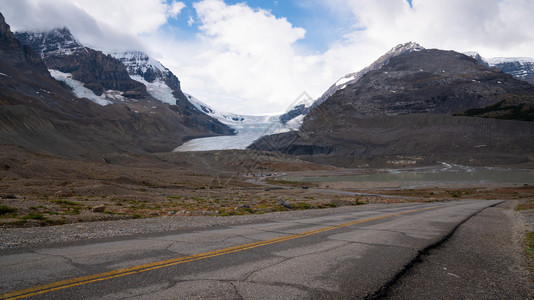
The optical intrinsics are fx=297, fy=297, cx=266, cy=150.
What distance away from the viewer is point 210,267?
674 cm

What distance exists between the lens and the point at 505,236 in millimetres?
11914

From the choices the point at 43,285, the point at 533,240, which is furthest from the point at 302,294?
the point at 533,240

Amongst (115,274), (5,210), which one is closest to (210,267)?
(115,274)

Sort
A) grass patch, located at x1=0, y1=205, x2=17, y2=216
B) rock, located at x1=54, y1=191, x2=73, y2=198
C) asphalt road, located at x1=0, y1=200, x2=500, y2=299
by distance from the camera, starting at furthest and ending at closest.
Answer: rock, located at x1=54, y1=191, x2=73, y2=198 < grass patch, located at x1=0, y1=205, x2=17, y2=216 < asphalt road, located at x1=0, y1=200, x2=500, y2=299

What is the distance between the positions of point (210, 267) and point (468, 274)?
588 cm

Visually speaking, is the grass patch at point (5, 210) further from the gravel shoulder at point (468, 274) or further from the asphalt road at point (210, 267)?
the gravel shoulder at point (468, 274)

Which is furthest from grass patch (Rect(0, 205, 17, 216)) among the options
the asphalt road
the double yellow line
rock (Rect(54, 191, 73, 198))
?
the double yellow line

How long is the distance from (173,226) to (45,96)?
774 ft

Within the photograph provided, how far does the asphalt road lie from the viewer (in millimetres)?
5324

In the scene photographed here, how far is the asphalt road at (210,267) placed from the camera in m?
5.32

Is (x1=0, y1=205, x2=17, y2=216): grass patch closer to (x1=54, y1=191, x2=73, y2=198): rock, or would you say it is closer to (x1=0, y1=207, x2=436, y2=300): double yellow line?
(x1=54, y1=191, x2=73, y2=198): rock

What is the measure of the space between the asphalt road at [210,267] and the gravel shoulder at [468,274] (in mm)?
403

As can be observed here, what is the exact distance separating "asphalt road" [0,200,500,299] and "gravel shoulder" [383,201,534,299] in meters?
0.40

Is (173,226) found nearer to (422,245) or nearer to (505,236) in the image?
(422,245)
